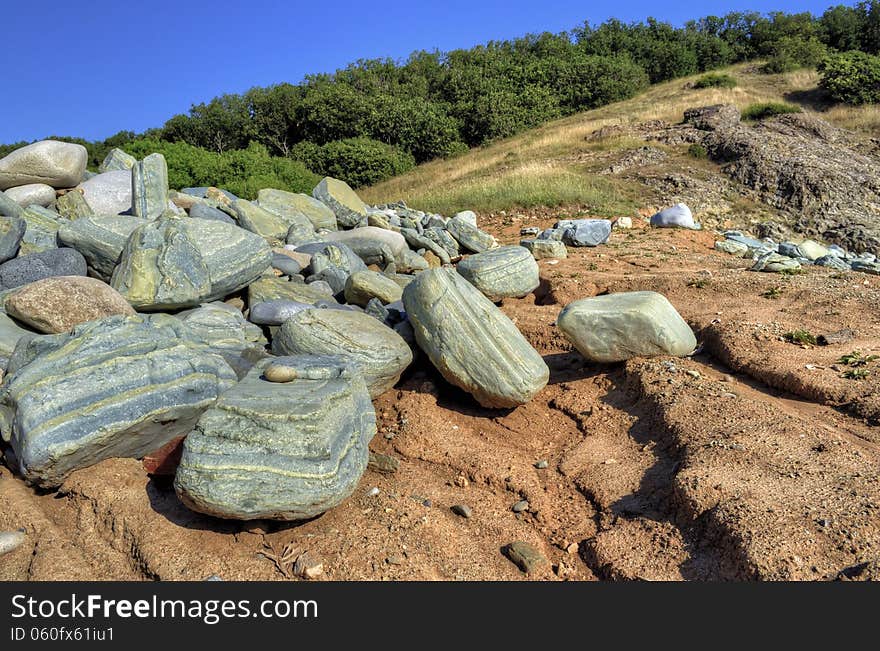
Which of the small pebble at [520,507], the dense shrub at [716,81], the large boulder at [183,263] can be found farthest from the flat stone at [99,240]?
the dense shrub at [716,81]

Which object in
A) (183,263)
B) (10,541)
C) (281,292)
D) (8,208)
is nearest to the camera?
(10,541)

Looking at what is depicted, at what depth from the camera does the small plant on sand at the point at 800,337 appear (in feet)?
18.8

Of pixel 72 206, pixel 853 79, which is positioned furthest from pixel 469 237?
pixel 853 79

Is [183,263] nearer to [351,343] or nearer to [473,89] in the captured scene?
[351,343]

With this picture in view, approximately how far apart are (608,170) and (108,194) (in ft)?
43.7

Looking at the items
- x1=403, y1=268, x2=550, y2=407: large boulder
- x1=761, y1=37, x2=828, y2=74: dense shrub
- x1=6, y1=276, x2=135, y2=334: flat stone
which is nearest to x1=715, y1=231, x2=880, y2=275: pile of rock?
x1=403, y1=268, x2=550, y2=407: large boulder

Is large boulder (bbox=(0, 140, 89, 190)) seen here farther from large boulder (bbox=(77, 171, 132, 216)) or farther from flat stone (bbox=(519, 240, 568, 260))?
flat stone (bbox=(519, 240, 568, 260))

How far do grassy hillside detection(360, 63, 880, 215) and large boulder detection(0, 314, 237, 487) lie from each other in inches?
445

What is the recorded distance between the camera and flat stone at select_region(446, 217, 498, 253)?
35.7 feet

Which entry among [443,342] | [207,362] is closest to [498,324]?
[443,342]

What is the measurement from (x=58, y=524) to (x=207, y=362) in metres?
1.23

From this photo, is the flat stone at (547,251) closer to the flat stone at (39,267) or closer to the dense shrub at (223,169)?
the flat stone at (39,267)

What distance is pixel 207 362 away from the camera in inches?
177

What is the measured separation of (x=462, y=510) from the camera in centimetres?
402
